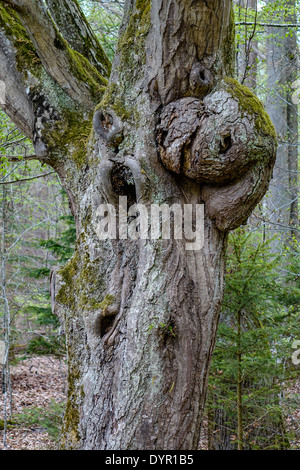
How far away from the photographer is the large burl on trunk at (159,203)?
A: 2.32 meters

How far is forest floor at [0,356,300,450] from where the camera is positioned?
538 centimetres

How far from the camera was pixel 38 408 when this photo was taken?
Answer: 18.1 ft

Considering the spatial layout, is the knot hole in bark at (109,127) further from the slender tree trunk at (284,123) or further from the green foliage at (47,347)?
the slender tree trunk at (284,123)

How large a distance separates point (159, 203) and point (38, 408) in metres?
4.27

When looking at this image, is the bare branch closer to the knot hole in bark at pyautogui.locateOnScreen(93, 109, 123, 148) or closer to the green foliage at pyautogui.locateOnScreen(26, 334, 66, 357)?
the knot hole in bark at pyautogui.locateOnScreen(93, 109, 123, 148)

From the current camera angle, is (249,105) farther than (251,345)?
No

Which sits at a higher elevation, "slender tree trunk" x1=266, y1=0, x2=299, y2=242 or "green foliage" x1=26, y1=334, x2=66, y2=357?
"slender tree trunk" x1=266, y1=0, x2=299, y2=242

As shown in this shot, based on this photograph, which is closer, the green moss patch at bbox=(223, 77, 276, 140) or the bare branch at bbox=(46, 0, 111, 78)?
the green moss patch at bbox=(223, 77, 276, 140)

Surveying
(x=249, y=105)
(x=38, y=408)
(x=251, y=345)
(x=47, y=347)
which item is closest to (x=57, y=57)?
(x=249, y=105)

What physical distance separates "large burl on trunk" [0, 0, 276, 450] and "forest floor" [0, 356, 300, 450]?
3.06m

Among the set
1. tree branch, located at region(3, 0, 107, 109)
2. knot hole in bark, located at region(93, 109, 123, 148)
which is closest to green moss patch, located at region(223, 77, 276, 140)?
knot hole in bark, located at region(93, 109, 123, 148)

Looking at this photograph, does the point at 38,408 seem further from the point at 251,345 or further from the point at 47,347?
the point at 251,345

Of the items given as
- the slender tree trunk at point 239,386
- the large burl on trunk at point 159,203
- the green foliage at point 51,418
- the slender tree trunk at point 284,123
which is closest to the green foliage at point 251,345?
the slender tree trunk at point 239,386

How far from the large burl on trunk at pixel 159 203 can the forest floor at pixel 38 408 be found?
3.06m
